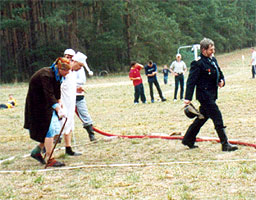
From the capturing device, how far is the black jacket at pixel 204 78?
6.98m

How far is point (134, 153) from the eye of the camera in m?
7.62

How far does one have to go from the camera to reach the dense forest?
145ft

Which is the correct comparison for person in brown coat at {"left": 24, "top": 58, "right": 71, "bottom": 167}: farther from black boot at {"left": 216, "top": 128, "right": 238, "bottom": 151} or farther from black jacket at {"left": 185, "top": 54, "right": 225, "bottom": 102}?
black boot at {"left": 216, "top": 128, "right": 238, "bottom": 151}

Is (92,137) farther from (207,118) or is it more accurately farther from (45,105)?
(207,118)

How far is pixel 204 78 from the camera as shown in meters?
7.03

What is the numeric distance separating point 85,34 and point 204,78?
1636 inches

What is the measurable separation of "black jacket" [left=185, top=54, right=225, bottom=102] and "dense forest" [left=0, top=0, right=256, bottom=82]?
35.2m

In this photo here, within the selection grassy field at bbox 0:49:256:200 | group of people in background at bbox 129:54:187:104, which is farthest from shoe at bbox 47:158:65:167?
group of people in background at bbox 129:54:187:104

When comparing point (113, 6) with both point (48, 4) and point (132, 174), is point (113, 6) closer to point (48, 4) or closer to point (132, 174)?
point (48, 4)

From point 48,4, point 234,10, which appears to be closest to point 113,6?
point 48,4

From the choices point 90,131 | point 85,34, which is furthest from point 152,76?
point 85,34

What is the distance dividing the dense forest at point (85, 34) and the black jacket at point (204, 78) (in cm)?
3522

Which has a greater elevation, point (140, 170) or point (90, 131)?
point (140, 170)

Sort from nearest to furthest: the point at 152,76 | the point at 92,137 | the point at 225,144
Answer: the point at 225,144 < the point at 92,137 < the point at 152,76
